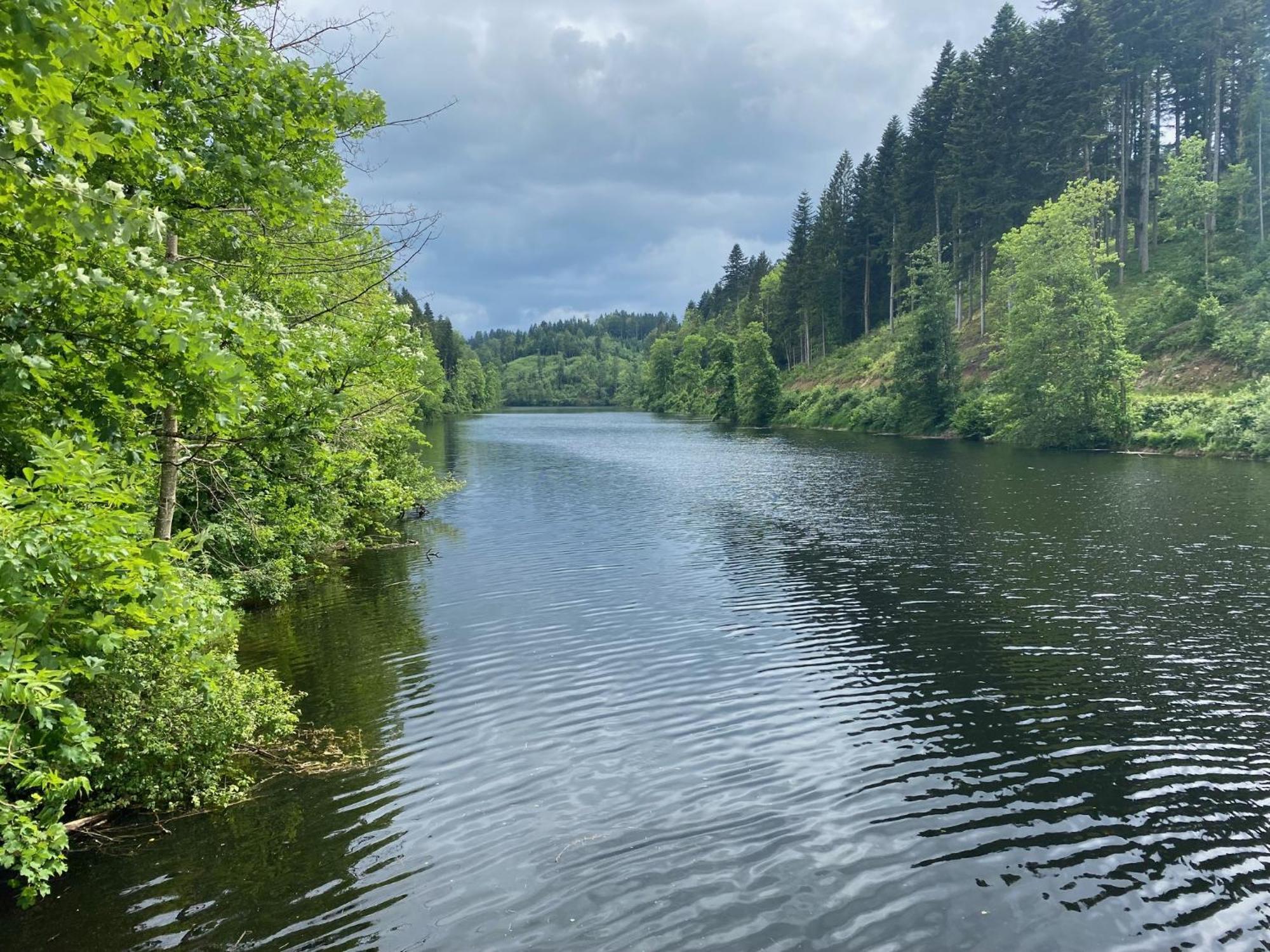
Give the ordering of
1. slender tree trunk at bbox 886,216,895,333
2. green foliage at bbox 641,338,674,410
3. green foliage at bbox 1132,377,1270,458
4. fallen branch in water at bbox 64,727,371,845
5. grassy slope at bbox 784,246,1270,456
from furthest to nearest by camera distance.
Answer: green foliage at bbox 641,338,674,410
slender tree trunk at bbox 886,216,895,333
grassy slope at bbox 784,246,1270,456
green foliage at bbox 1132,377,1270,458
fallen branch in water at bbox 64,727,371,845

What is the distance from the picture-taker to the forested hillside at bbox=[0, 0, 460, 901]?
5.30 metres

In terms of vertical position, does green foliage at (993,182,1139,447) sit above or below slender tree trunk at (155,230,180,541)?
above

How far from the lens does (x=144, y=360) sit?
6.82 metres

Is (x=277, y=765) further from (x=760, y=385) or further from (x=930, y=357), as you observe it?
(x=760, y=385)

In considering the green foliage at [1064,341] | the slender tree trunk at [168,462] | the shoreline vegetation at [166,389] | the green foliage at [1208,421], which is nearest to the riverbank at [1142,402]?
the green foliage at [1208,421]

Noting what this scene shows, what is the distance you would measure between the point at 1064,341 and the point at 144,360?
5661 centimetres

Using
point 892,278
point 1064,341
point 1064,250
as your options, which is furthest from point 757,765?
point 892,278

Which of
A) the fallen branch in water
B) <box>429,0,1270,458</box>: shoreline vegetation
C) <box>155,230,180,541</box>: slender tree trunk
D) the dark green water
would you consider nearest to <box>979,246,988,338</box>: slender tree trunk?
<box>429,0,1270,458</box>: shoreline vegetation

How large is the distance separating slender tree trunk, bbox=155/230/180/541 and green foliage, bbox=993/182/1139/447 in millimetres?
52939

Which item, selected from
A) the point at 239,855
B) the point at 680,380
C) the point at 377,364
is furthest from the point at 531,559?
the point at 680,380

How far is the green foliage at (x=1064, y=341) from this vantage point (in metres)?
48.6

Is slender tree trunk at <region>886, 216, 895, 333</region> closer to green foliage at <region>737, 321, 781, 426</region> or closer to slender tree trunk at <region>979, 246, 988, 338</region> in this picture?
slender tree trunk at <region>979, 246, 988, 338</region>

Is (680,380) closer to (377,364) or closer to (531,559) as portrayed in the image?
(531,559)

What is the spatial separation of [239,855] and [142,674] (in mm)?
2169
